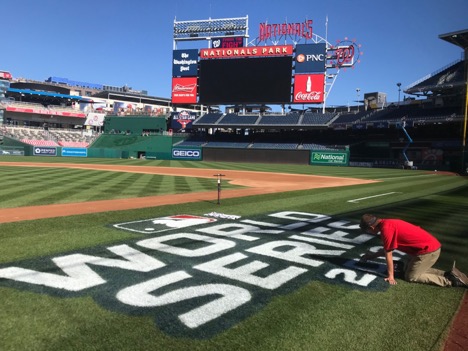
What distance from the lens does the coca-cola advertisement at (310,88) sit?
51562 millimetres

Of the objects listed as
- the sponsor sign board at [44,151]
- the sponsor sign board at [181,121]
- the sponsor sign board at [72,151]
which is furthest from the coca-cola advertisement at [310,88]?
the sponsor sign board at [44,151]

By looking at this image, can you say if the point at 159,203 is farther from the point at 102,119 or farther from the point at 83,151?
the point at 102,119

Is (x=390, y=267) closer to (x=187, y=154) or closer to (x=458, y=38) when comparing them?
(x=458, y=38)

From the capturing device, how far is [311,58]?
52000mm

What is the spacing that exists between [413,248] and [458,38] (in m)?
53.2

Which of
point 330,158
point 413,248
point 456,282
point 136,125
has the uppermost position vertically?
point 136,125

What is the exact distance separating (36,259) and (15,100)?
286 feet

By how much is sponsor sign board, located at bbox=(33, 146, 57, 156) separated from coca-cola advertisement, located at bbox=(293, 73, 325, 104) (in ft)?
130

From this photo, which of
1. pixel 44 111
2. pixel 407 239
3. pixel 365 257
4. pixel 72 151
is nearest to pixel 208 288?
pixel 365 257

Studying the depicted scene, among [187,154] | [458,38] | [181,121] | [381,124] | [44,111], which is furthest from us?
[44,111]

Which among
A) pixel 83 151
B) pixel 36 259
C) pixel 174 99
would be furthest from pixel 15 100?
pixel 36 259

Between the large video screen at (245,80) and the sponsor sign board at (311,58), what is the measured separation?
1.55 m

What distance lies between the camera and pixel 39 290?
4691 millimetres

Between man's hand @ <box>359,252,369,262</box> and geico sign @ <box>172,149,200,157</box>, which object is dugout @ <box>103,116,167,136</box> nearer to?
geico sign @ <box>172,149,200,157</box>
